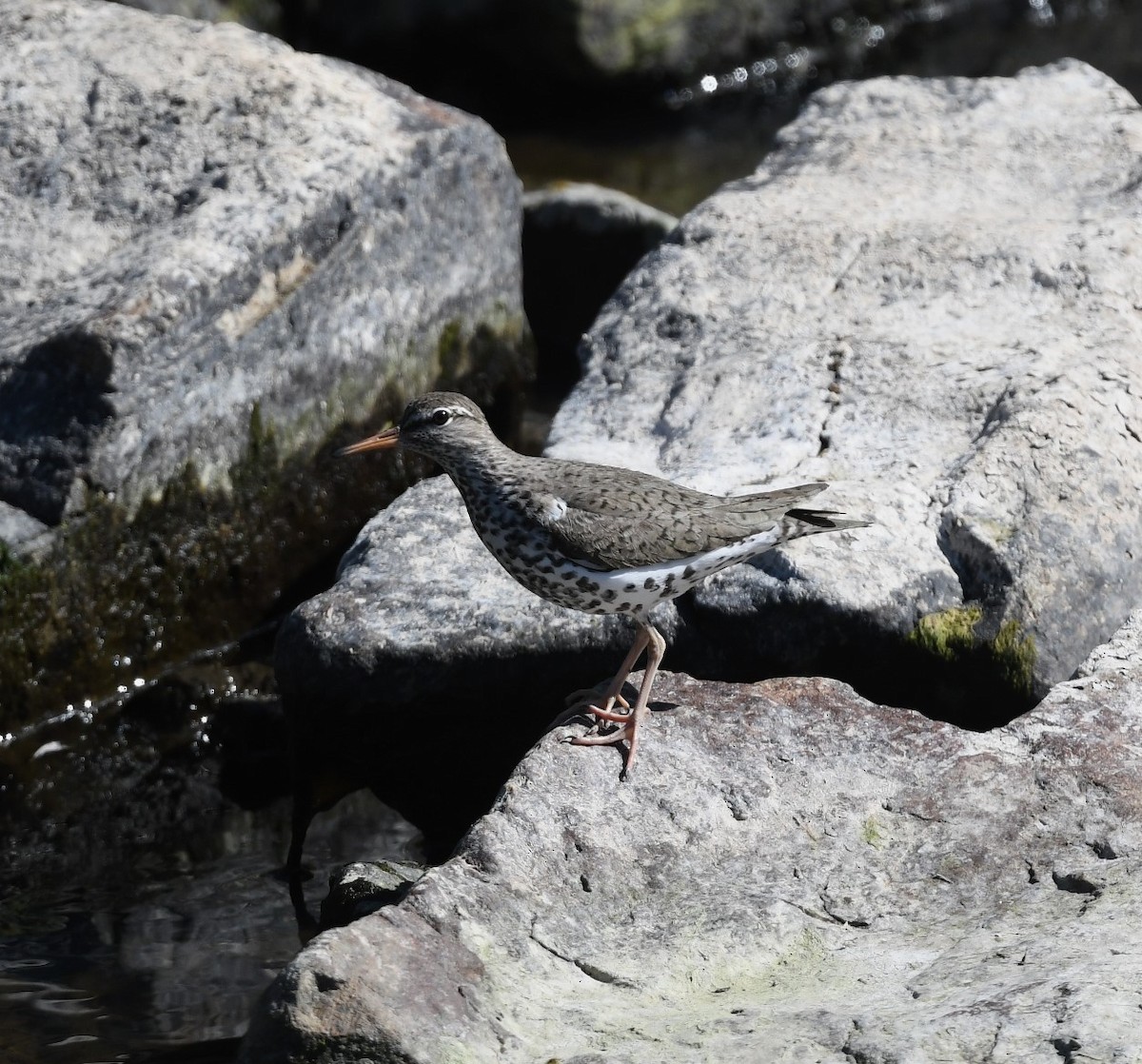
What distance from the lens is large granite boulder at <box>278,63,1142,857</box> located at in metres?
5.88

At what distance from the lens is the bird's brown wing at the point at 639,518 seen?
5332mm

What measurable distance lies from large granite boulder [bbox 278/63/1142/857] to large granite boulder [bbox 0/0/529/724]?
1.42m

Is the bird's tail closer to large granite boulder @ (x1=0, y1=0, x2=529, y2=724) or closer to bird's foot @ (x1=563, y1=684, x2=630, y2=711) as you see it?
bird's foot @ (x1=563, y1=684, x2=630, y2=711)

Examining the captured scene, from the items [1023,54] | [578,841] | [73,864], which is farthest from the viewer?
[1023,54]

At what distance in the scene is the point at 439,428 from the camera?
5.80 meters

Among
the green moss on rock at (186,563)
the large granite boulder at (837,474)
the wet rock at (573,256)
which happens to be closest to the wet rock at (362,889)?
the large granite boulder at (837,474)

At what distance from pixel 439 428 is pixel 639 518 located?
0.87 meters

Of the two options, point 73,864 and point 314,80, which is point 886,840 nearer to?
point 73,864

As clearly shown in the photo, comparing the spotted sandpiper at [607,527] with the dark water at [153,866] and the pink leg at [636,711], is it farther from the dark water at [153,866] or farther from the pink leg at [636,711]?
the dark water at [153,866]

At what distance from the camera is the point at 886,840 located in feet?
16.2

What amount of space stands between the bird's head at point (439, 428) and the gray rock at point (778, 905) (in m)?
1.16

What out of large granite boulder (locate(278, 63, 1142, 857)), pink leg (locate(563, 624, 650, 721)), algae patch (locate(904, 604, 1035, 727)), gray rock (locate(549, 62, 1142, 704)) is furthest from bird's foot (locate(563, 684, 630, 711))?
algae patch (locate(904, 604, 1035, 727))

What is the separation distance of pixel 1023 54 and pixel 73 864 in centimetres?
1503

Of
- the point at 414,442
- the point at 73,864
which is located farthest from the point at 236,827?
the point at 414,442
